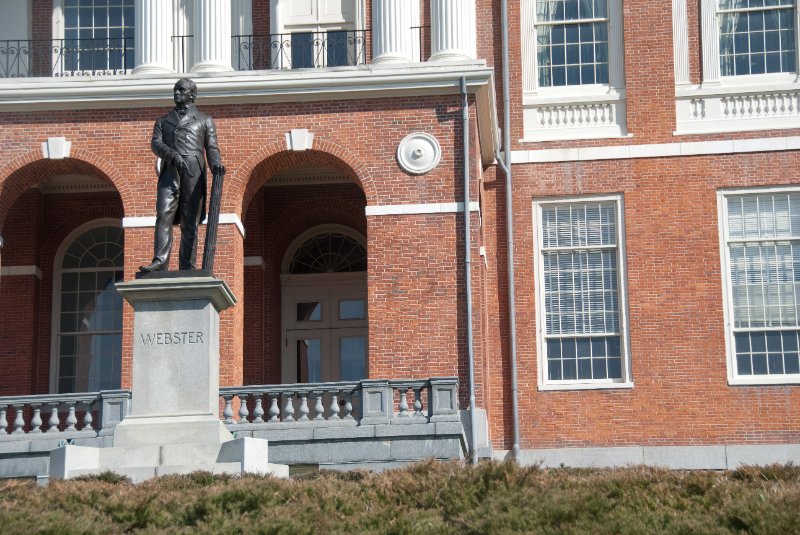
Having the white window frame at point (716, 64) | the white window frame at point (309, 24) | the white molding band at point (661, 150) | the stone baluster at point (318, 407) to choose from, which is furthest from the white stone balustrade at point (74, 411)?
the white window frame at point (716, 64)

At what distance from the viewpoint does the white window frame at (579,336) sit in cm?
2870

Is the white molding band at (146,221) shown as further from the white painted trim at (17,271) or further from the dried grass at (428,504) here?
the dried grass at (428,504)

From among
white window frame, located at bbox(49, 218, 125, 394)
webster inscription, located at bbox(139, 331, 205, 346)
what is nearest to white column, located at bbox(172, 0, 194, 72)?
white window frame, located at bbox(49, 218, 125, 394)

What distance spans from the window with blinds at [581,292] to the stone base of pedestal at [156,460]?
11854 mm

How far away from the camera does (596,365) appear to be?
28.9m

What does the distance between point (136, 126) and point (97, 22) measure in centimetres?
399

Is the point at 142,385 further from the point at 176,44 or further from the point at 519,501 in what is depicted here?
the point at 176,44

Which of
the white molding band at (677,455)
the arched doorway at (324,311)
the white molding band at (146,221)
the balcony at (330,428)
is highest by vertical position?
the white molding band at (146,221)

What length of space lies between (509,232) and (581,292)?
171 cm

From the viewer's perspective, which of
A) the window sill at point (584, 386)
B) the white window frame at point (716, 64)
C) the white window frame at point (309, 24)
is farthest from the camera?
the white window frame at point (716, 64)

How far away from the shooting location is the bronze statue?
62.5ft

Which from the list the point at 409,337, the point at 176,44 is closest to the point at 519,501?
the point at 409,337

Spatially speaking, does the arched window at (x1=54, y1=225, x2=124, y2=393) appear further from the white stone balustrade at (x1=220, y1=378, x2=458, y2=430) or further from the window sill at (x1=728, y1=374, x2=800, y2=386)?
the window sill at (x1=728, y1=374, x2=800, y2=386)

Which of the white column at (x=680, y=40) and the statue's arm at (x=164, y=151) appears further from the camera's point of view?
the white column at (x=680, y=40)
